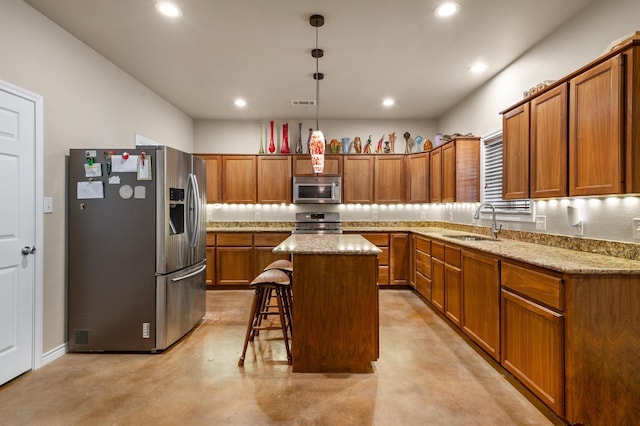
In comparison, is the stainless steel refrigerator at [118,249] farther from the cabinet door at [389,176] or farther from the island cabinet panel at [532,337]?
the cabinet door at [389,176]

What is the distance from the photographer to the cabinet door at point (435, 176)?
4676 mm

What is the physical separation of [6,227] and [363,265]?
2478 mm

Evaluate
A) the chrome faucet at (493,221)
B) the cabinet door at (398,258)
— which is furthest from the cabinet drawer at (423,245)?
the chrome faucet at (493,221)

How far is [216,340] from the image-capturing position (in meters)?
3.16

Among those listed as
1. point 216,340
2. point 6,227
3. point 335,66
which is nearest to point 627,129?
point 335,66

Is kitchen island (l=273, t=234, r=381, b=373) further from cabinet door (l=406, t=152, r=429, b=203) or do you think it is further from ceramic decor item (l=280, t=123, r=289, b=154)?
ceramic decor item (l=280, t=123, r=289, b=154)

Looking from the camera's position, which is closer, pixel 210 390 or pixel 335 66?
pixel 210 390

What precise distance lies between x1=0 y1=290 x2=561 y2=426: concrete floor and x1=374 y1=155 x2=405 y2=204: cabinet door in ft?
9.20

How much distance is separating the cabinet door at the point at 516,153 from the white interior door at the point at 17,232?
3.72 metres

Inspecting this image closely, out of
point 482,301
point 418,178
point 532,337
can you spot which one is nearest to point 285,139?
point 418,178

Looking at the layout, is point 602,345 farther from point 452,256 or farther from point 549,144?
point 452,256

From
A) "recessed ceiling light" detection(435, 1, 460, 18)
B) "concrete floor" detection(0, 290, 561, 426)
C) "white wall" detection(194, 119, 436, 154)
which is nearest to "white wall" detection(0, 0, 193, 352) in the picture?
"concrete floor" detection(0, 290, 561, 426)

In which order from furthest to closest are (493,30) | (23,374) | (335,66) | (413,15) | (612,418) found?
(335,66) → (493,30) → (413,15) → (23,374) → (612,418)

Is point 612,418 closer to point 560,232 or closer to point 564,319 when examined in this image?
point 564,319
